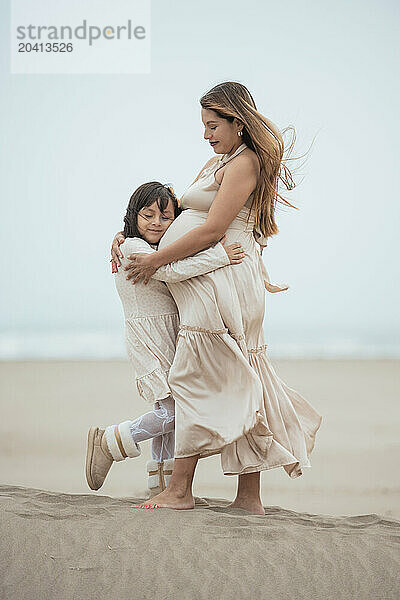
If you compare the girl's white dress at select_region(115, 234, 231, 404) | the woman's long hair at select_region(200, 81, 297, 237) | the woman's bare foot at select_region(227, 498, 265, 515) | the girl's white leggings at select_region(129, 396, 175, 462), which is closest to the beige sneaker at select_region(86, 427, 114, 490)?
the girl's white leggings at select_region(129, 396, 175, 462)

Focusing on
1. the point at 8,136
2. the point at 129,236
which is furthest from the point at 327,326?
the point at 129,236

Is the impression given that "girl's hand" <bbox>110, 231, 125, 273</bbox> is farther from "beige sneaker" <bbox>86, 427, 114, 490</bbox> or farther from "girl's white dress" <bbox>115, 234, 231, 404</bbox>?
"beige sneaker" <bbox>86, 427, 114, 490</bbox>

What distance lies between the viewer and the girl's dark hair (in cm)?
335

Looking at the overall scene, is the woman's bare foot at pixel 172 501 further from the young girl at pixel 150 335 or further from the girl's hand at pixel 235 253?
the girl's hand at pixel 235 253

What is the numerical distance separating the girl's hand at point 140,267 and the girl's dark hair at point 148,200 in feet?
0.47

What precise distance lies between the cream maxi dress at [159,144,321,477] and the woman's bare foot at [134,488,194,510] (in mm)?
143

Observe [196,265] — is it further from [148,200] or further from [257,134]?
[257,134]

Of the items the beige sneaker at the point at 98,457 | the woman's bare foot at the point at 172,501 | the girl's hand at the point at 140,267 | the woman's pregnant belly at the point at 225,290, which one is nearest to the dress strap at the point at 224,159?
the woman's pregnant belly at the point at 225,290

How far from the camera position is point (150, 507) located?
3.12 metres

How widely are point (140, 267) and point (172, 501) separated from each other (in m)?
Answer: 0.86

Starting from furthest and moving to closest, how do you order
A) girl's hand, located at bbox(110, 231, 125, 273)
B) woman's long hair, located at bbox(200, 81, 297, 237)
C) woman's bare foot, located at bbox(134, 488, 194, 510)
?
girl's hand, located at bbox(110, 231, 125, 273) → woman's long hair, located at bbox(200, 81, 297, 237) → woman's bare foot, located at bbox(134, 488, 194, 510)

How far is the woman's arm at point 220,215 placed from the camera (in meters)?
3.22

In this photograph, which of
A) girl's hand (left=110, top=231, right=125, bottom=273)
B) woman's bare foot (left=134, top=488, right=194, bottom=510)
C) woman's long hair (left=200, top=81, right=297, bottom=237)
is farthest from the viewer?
girl's hand (left=110, top=231, right=125, bottom=273)

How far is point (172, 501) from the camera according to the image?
3170mm
